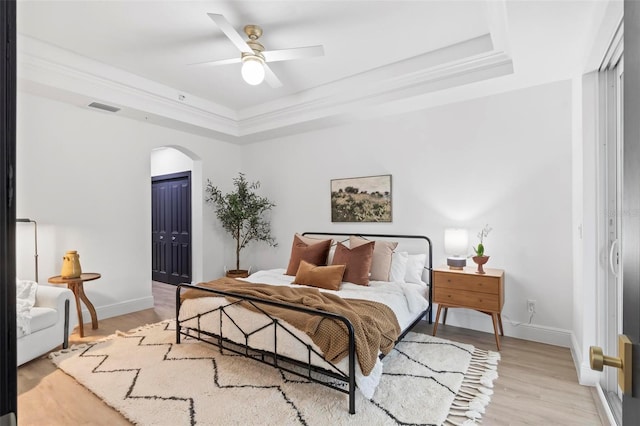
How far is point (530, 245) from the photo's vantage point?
3.54 metres

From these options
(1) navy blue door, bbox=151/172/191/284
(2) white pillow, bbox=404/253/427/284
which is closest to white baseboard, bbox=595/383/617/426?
(2) white pillow, bbox=404/253/427/284

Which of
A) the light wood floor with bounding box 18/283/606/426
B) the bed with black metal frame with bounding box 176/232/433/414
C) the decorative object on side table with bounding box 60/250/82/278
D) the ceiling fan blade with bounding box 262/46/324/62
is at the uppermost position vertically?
the ceiling fan blade with bounding box 262/46/324/62

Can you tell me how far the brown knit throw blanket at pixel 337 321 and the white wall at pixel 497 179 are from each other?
1655 millimetres

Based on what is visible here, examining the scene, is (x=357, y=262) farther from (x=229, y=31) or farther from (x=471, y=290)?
(x=229, y=31)

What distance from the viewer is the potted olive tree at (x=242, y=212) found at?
546cm

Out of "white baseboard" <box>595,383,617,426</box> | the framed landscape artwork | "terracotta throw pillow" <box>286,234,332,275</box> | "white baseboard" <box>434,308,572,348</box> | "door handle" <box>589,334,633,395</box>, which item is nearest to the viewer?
"door handle" <box>589,334,633,395</box>

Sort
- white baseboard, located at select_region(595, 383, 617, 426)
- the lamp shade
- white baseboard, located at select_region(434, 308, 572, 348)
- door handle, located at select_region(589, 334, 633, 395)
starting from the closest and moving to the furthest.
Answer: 1. door handle, located at select_region(589, 334, 633, 395)
2. white baseboard, located at select_region(595, 383, 617, 426)
3. white baseboard, located at select_region(434, 308, 572, 348)
4. the lamp shade

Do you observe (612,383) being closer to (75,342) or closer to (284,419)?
(284,419)

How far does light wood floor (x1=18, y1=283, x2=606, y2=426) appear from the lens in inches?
86.4

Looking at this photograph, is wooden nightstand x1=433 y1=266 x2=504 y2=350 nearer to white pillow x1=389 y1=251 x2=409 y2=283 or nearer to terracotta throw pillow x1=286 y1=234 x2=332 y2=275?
white pillow x1=389 y1=251 x2=409 y2=283

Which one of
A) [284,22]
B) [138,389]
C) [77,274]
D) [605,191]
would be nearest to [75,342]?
[77,274]

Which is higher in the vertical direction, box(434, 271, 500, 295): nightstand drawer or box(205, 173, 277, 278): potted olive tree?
box(205, 173, 277, 278): potted olive tree

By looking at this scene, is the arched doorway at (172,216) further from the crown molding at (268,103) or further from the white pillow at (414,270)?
the white pillow at (414,270)

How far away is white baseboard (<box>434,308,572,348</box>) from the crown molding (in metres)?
2.53
